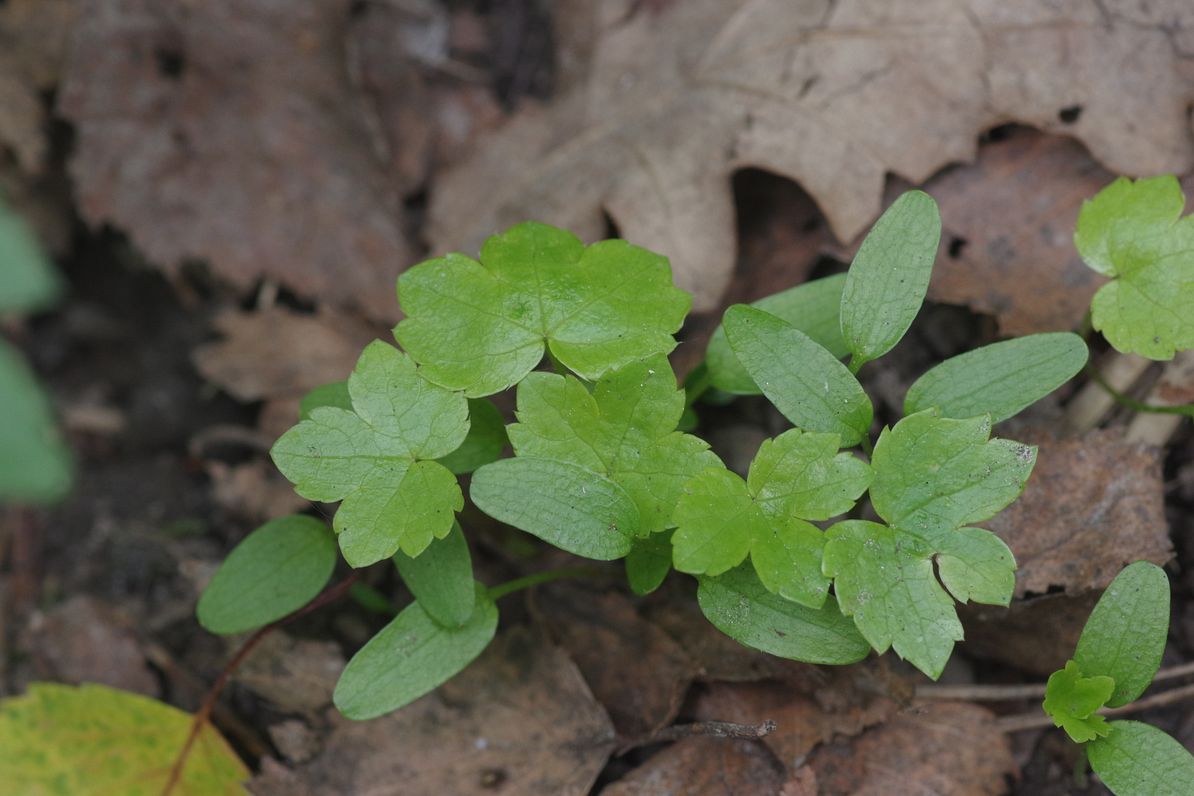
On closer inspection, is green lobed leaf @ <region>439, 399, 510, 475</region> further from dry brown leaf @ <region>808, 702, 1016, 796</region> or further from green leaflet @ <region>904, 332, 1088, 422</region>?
dry brown leaf @ <region>808, 702, 1016, 796</region>

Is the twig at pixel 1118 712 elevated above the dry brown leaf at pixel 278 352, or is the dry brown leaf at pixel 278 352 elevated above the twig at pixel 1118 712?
the dry brown leaf at pixel 278 352

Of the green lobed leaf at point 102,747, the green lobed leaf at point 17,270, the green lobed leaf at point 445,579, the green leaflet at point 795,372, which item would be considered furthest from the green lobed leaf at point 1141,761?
the green lobed leaf at point 17,270

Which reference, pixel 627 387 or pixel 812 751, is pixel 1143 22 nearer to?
pixel 627 387

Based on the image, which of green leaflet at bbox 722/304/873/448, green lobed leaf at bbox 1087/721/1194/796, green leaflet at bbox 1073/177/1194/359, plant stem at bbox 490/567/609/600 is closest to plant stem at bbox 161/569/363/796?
plant stem at bbox 490/567/609/600

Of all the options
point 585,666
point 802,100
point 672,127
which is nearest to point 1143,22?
point 802,100

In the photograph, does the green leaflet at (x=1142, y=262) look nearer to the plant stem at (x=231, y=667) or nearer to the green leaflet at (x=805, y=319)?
the green leaflet at (x=805, y=319)

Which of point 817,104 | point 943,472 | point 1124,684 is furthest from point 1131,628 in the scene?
point 817,104
